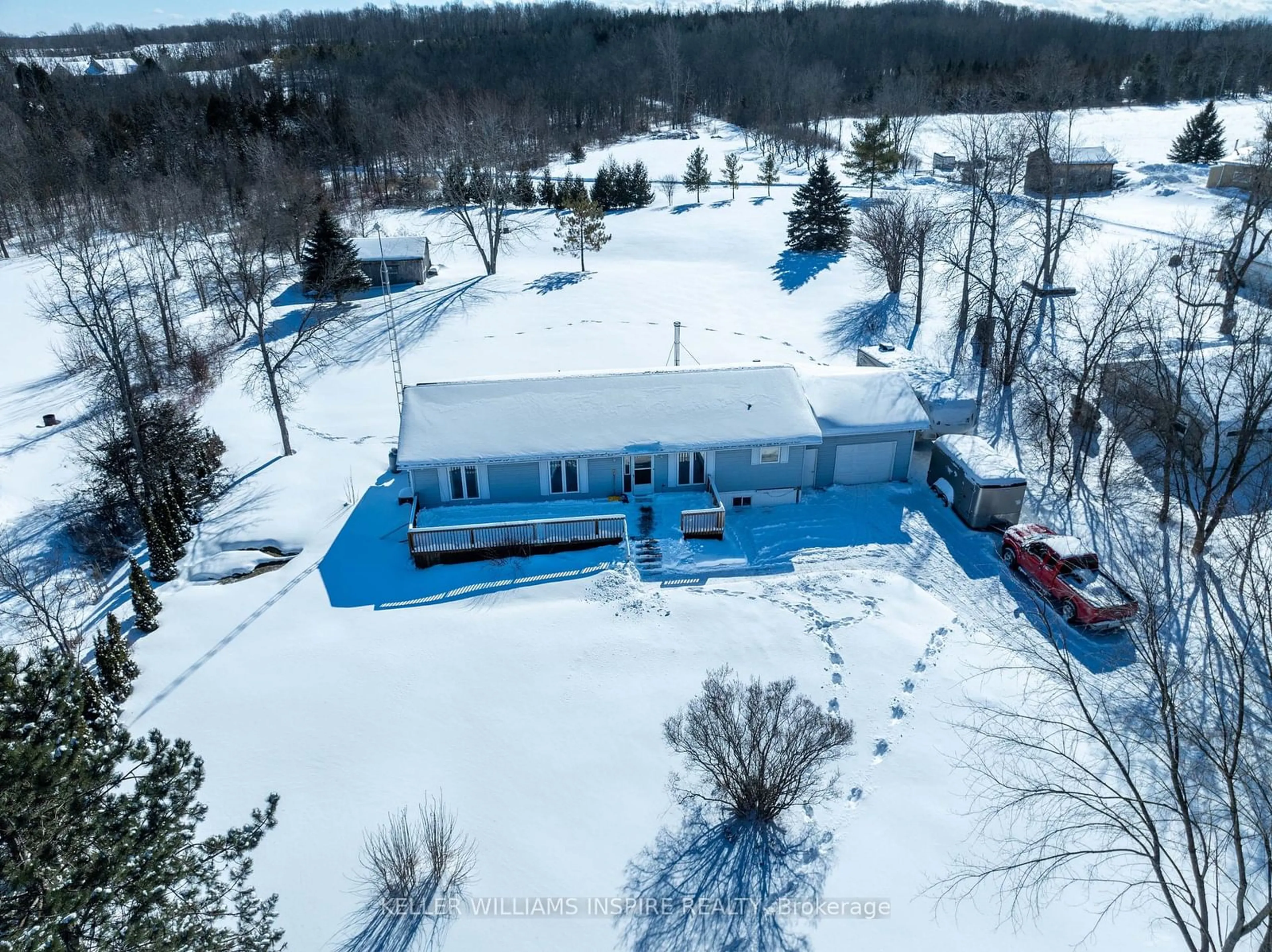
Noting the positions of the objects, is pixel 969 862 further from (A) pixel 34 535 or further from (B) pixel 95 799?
(A) pixel 34 535

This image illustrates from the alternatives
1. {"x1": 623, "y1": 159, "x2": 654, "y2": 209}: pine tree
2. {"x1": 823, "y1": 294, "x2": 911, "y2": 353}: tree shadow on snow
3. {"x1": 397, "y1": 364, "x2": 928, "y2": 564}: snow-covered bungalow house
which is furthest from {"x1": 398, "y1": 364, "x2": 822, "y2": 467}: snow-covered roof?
{"x1": 623, "y1": 159, "x2": 654, "y2": 209}: pine tree

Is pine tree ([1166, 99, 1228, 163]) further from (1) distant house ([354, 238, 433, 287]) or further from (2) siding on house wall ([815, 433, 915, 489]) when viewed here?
(1) distant house ([354, 238, 433, 287])

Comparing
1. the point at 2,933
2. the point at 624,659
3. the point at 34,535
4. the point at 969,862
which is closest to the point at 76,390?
the point at 34,535

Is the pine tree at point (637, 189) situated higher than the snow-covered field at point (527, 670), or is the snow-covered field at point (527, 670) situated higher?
the pine tree at point (637, 189)

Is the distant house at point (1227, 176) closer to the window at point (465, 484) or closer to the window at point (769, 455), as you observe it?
the window at point (769, 455)

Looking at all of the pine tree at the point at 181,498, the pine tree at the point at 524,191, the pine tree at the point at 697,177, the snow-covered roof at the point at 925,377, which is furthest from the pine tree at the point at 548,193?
the pine tree at the point at 181,498

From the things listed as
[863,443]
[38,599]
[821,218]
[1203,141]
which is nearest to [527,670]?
[38,599]
